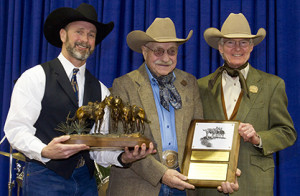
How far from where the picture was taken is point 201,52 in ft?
12.3

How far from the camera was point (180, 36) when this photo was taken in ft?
12.3

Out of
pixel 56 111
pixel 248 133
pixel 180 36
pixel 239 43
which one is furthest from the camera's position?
pixel 180 36

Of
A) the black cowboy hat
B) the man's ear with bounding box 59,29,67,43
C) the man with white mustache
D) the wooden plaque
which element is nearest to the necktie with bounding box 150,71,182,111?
the man with white mustache

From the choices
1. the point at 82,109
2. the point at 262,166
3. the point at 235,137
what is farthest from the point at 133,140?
the point at 262,166

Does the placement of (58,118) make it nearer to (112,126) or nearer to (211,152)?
(112,126)

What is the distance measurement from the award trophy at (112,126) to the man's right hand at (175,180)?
0.26 metres

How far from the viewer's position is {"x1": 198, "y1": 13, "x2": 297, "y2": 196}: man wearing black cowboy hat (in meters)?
2.55

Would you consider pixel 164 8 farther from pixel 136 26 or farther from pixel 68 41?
pixel 68 41

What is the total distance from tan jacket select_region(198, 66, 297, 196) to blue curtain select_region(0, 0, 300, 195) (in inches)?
37.4

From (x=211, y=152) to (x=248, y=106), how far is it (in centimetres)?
39

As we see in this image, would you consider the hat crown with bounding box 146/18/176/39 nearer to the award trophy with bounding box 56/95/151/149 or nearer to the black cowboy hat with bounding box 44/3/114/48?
the black cowboy hat with bounding box 44/3/114/48

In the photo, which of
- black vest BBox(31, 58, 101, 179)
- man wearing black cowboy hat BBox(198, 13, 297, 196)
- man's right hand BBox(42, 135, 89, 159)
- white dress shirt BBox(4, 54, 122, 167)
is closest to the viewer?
man's right hand BBox(42, 135, 89, 159)

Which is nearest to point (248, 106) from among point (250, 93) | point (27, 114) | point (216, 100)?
point (250, 93)

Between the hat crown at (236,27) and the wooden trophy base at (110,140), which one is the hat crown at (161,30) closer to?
the hat crown at (236,27)
